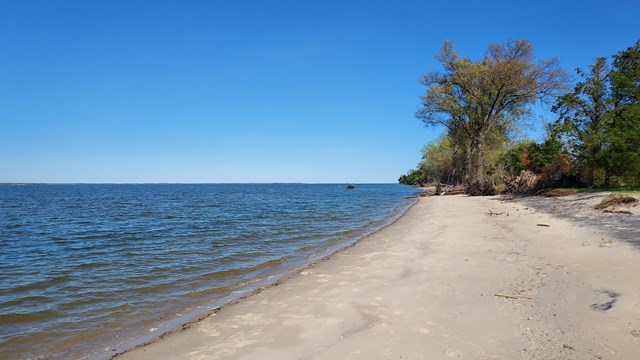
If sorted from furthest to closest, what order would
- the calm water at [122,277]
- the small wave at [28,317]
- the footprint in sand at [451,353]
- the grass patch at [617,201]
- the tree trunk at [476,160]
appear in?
1. the tree trunk at [476,160]
2. the grass patch at [617,201]
3. the small wave at [28,317]
4. the calm water at [122,277]
5. the footprint in sand at [451,353]

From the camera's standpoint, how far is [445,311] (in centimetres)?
536

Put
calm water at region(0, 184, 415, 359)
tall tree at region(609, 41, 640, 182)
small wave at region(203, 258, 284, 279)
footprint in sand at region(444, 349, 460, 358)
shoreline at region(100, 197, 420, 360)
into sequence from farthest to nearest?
tall tree at region(609, 41, 640, 182)
small wave at region(203, 258, 284, 279)
calm water at region(0, 184, 415, 359)
shoreline at region(100, 197, 420, 360)
footprint in sand at region(444, 349, 460, 358)

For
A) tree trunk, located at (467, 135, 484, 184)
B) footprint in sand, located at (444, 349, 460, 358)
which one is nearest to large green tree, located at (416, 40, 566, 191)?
tree trunk, located at (467, 135, 484, 184)

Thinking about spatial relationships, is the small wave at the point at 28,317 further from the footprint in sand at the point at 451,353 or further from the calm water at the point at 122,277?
the footprint in sand at the point at 451,353

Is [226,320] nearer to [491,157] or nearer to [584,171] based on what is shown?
[584,171]

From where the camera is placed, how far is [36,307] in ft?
23.7

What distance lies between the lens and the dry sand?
418 centimetres

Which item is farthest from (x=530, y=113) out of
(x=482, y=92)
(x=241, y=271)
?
(x=241, y=271)

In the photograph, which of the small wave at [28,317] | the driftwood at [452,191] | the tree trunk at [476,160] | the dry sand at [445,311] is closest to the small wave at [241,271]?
the dry sand at [445,311]

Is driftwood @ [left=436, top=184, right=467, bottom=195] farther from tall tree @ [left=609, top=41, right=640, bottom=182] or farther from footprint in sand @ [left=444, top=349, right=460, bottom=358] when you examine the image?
footprint in sand @ [left=444, top=349, right=460, bottom=358]

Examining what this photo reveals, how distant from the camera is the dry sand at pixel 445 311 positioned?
418 cm

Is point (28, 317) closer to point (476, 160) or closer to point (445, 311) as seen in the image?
point (445, 311)

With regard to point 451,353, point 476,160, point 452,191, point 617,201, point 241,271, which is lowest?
point 241,271

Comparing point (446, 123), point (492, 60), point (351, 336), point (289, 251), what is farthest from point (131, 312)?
point (446, 123)
